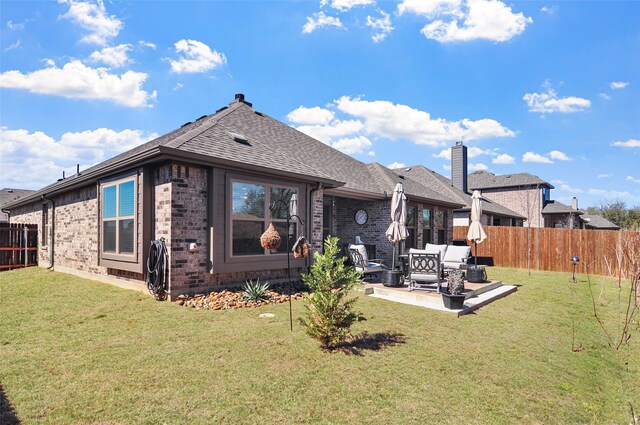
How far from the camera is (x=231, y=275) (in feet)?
26.5

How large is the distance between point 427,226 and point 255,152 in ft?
35.8

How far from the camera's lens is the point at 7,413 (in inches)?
118

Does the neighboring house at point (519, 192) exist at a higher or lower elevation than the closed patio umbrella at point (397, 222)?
higher

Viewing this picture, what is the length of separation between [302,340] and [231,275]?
3557mm

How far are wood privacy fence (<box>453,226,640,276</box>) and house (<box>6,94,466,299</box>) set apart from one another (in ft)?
35.1

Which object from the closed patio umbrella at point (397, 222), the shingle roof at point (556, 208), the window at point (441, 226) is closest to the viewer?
the closed patio umbrella at point (397, 222)

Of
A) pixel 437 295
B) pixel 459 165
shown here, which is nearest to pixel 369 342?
pixel 437 295

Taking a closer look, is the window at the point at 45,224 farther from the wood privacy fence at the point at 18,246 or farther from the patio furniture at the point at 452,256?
the patio furniture at the point at 452,256

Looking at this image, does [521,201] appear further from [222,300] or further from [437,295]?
[222,300]

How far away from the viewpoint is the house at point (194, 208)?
722 centimetres

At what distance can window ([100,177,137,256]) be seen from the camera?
787 cm

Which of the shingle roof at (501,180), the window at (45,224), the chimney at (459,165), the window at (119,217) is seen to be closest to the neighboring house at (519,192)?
the shingle roof at (501,180)

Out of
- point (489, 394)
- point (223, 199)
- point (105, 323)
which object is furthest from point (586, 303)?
point (105, 323)

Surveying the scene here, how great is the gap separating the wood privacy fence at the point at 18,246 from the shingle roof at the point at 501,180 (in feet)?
116
